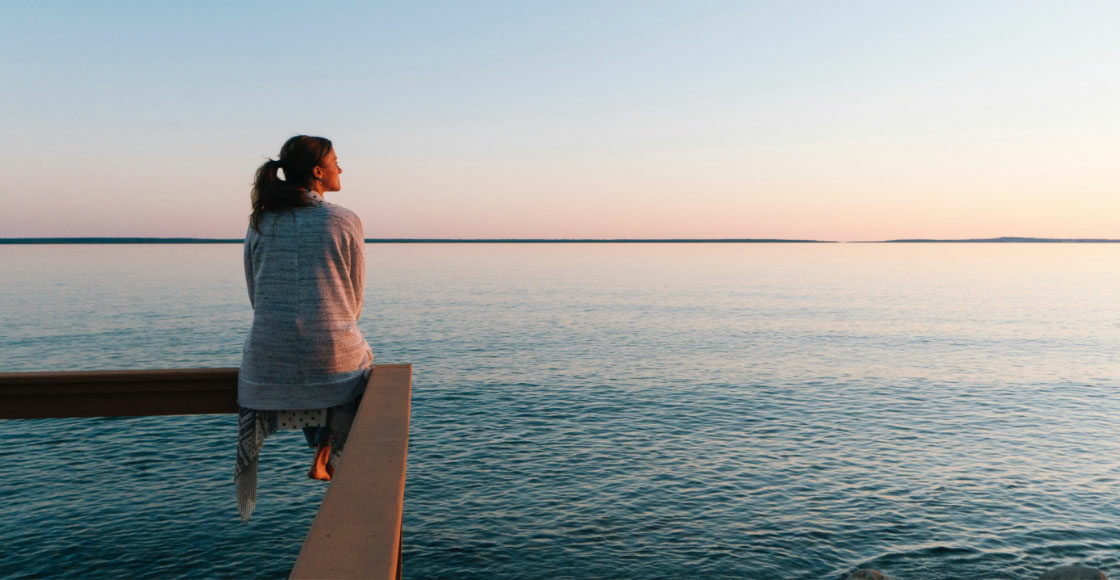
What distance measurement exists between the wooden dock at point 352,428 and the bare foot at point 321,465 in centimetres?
48

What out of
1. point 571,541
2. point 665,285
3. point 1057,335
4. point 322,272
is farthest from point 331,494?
point 665,285

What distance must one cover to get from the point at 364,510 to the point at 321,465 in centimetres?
189

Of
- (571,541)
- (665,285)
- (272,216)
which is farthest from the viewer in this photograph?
(665,285)

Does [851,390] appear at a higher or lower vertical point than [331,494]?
lower

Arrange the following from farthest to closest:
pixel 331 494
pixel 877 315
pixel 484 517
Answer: pixel 877 315, pixel 484 517, pixel 331 494

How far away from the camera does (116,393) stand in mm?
3596

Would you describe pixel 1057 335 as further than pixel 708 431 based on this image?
Yes

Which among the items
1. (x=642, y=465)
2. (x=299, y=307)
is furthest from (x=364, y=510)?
(x=642, y=465)

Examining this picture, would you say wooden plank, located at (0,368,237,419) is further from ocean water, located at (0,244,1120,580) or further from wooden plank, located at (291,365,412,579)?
ocean water, located at (0,244,1120,580)

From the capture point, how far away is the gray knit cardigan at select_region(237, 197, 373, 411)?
11.3 feet

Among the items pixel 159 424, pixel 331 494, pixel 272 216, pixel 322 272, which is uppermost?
pixel 272 216

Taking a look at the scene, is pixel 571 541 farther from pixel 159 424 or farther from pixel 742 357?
pixel 742 357

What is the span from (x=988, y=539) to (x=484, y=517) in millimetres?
9024

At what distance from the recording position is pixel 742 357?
113 feet
